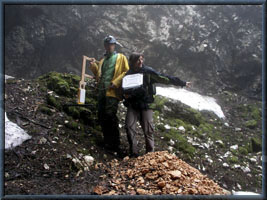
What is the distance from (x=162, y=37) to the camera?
34.8 ft

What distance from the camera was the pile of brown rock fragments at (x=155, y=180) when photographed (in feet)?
10.2

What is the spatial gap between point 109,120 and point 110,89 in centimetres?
64

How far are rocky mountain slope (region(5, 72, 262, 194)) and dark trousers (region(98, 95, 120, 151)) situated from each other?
245 millimetres

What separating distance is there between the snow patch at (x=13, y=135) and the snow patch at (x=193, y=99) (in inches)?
216

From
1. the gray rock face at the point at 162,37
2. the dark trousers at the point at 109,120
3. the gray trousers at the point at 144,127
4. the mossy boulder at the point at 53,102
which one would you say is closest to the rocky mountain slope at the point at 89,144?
the mossy boulder at the point at 53,102

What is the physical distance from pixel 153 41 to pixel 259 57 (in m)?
5.19

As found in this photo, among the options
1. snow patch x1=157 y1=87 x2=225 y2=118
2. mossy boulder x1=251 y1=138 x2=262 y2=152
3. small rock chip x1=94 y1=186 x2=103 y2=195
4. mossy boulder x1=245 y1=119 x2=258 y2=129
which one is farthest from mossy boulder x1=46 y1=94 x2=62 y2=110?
mossy boulder x1=245 y1=119 x2=258 y2=129

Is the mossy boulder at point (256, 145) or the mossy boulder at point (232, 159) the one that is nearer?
the mossy boulder at point (232, 159)

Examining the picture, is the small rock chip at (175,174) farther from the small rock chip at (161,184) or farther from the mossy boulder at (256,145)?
the mossy boulder at (256,145)

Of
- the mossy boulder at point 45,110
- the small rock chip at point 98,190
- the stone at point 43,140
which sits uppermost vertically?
the mossy boulder at point 45,110

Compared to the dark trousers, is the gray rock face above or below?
above

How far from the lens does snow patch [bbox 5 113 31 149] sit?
11.7 feet

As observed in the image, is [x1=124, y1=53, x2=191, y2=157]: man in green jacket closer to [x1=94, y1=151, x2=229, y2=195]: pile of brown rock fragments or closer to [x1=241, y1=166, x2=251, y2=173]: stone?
[x1=94, y1=151, x2=229, y2=195]: pile of brown rock fragments

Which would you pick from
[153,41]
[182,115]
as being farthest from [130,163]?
[153,41]
